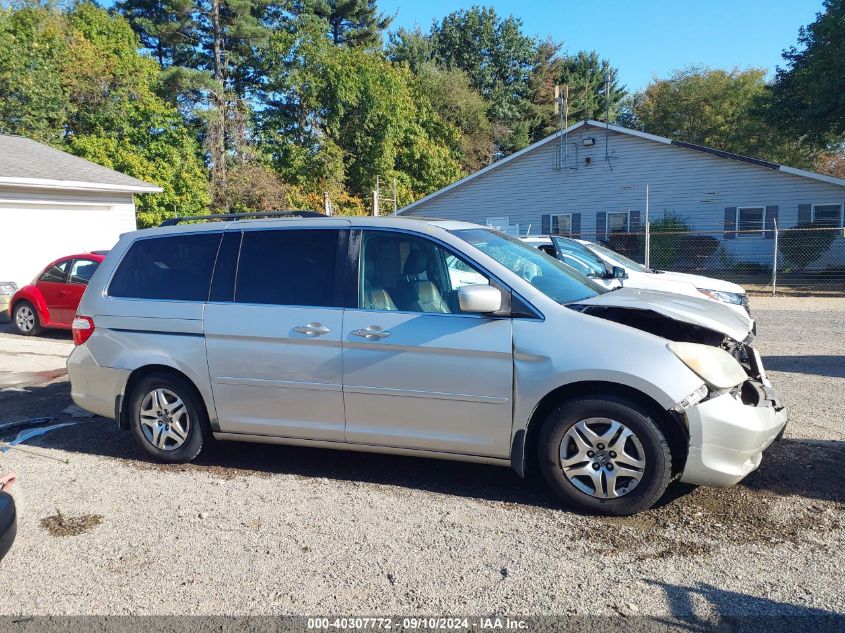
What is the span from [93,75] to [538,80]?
34.6 m

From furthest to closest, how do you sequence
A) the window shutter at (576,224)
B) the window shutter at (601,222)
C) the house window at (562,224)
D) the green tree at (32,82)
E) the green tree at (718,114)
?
1. the green tree at (718,114)
2. the green tree at (32,82)
3. the house window at (562,224)
4. the window shutter at (576,224)
5. the window shutter at (601,222)

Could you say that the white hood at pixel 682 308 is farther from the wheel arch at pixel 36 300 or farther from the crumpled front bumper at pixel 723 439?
the wheel arch at pixel 36 300

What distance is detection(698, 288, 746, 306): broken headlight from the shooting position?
982 centimetres

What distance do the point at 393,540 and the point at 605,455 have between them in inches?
52.8

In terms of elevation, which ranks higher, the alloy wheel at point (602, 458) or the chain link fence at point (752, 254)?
the chain link fence at point (752, 254)

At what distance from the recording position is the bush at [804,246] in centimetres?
2200

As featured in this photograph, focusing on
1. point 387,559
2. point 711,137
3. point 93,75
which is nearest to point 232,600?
point 387,559

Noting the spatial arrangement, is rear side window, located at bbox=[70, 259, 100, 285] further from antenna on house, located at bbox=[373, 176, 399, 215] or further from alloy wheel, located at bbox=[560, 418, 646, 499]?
alloy wheel, located at bbox=[560, 418, 646, 499]

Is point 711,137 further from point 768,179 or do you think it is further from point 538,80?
point 768,179

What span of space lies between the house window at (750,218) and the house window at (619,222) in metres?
3.75

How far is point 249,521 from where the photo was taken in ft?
14.0

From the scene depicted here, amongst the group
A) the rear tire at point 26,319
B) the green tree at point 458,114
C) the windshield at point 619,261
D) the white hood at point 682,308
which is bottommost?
the rear tire at point 26,319

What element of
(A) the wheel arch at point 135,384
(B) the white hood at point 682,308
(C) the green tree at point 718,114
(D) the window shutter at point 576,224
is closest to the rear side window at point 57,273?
(A) the wheel arch at point 135,384

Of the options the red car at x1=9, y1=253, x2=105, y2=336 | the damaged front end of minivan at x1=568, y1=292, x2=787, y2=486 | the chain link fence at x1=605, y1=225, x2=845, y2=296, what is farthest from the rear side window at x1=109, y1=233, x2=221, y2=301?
the chain link fence at x1=605, y1=225, x2=845, y2=296
